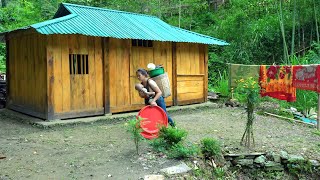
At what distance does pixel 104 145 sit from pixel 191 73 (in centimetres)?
616

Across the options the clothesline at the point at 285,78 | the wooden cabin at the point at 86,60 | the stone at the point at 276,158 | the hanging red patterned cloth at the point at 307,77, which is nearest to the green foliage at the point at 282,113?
the clothesline at the point at 285,78

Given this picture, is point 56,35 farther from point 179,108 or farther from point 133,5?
point 133,5

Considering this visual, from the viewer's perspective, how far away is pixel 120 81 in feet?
32.4

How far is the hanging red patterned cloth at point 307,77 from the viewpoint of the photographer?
8312 mm

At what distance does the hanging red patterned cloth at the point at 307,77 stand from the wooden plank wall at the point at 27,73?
6866 mm

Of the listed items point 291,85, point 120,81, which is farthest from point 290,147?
point 120,81

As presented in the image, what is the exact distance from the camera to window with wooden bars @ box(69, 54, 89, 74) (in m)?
8.94

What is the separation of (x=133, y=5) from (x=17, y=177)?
52.5 ft

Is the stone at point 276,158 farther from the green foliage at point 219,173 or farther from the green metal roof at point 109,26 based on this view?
the green metal roof at point 109,26

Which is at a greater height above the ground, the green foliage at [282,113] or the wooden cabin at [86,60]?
the wooden cabin at [86,60]

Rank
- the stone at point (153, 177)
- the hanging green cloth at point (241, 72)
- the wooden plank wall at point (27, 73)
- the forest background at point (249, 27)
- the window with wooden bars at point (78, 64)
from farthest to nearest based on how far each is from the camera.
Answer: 1. the forest background at point (249, 27)
2. the hanging green cloth at point (241, 72)
3. the window with wooden bars at point (78, 64)
4. the wooden plank wall at point (27, 73)
5. the stone at point (153, 177)

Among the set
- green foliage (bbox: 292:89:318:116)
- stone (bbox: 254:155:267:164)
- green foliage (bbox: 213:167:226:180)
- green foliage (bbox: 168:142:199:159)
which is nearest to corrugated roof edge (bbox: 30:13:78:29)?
green foliage (bbox: 168:142:199:159)

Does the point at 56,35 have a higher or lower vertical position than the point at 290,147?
higher

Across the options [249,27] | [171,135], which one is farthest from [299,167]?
[249,27]
